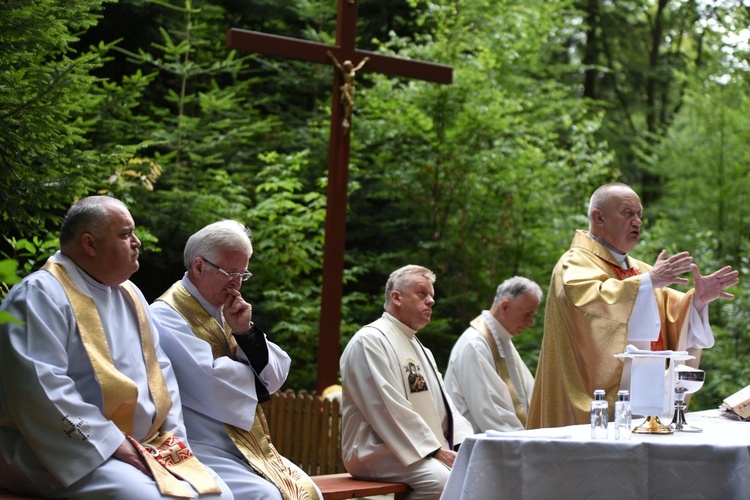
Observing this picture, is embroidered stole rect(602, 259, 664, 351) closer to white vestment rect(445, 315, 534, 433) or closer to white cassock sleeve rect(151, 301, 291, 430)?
white vestment rect(445, 315, 534, 433)

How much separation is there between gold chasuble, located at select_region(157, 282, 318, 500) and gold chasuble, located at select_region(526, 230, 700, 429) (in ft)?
4.77

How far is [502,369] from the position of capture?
6.34 metres

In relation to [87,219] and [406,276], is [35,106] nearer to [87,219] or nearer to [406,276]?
[87,219]

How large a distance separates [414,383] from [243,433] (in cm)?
133

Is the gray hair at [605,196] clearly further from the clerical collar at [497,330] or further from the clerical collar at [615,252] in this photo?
the clerical collar at [497,330]

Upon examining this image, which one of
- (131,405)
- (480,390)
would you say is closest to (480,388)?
(480,390)

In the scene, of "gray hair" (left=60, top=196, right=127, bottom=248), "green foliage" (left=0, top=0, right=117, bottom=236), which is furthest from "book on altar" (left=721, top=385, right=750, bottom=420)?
"green foliage" (left=0, top=0, right=117, bottom=236)

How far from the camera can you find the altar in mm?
3328

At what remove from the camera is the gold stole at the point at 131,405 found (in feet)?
11.9

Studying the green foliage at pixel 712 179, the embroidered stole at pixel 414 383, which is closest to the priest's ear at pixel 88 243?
the embroidered stole at pixel 414 383

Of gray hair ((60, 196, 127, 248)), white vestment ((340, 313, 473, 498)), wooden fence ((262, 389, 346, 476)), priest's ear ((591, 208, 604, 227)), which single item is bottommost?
wooden fence ((262, 389, 346, 476))

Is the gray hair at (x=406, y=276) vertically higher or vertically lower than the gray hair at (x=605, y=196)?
lower

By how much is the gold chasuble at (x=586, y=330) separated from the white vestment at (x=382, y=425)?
65 centimetres

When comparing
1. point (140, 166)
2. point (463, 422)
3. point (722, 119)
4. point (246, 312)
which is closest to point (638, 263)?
point (463, 422)
